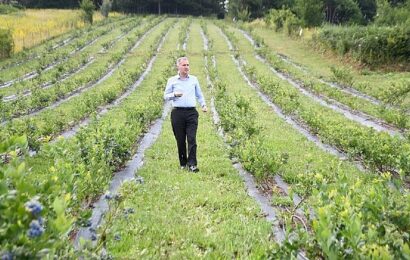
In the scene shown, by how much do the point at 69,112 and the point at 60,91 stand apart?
2665mm

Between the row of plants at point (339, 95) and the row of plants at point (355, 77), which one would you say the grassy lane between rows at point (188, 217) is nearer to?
the row of plants at point (339, 95)

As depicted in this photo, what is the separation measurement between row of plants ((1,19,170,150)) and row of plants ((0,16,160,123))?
0.34m

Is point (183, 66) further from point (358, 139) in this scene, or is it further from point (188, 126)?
point (358, 139)

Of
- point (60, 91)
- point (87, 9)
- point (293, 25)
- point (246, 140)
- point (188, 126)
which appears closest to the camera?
point (188, 126)

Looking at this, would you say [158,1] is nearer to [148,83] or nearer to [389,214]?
[148,83]

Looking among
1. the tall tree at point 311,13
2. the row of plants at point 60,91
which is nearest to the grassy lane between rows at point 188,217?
the row of plants at point 60,91

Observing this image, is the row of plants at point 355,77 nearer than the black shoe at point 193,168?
No

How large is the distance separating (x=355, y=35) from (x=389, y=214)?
813 inches

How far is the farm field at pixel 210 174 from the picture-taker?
2910mm

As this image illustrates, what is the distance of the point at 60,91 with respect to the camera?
15.3 meters

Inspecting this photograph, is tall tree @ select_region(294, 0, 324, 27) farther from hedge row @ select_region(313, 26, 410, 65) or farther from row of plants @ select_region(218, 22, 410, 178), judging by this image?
row of plants @ select_region(218, 22, 410, 178)

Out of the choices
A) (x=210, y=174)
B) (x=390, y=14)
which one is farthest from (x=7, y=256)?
(x=390, y=14)

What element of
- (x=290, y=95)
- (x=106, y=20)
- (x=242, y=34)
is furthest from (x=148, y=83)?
(x=106, y=20)

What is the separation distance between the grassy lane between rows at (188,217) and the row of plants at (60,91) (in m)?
4.33
